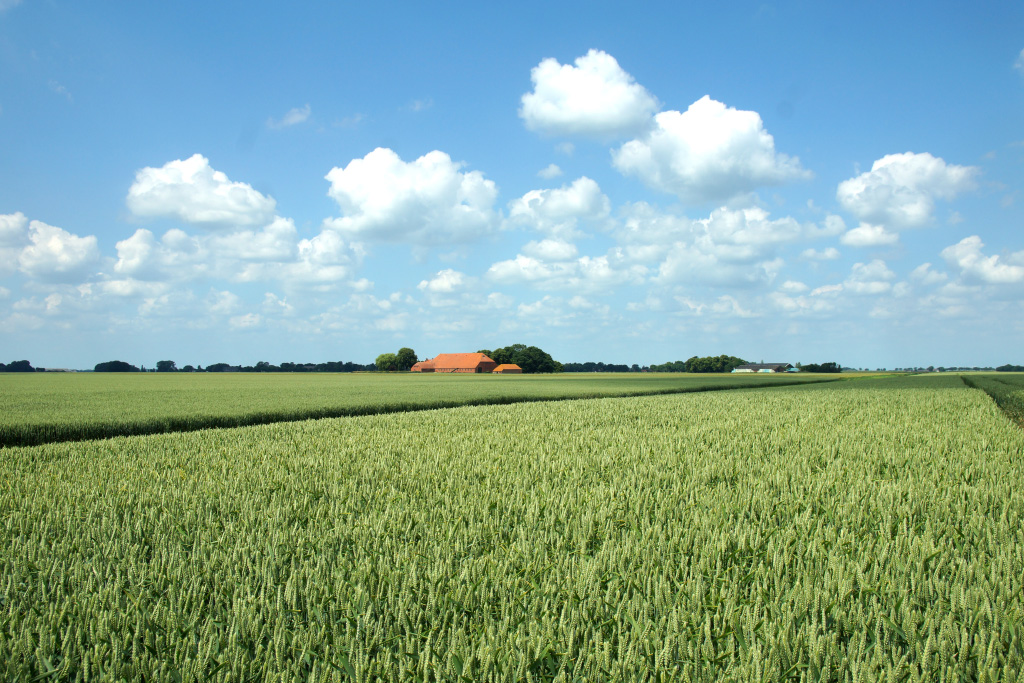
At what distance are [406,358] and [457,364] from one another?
548 inches

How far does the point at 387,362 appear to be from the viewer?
476 ft

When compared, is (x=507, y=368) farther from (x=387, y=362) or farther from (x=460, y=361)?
(x=387, y=362)

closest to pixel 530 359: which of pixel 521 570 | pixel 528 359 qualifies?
pixel 528 359

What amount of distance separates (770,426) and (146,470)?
→ 1091 cm

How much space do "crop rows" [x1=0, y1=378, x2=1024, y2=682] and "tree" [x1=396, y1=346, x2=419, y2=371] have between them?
13960 centimetres

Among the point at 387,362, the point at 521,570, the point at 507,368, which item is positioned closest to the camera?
the point at 521,570

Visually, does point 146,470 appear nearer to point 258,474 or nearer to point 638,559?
point 258,474

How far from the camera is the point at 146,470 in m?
7.28

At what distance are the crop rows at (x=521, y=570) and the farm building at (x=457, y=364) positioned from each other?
5173 inches

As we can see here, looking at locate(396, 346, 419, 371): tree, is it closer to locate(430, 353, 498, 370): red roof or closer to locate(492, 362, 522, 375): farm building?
locate(430, 353, 498, 370): red roof

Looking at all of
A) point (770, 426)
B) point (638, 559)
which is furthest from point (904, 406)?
point (638, 559)

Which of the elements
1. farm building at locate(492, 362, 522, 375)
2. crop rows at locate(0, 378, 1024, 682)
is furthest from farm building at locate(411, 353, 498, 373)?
crop rows at locate(0, 378, 1024, 682)

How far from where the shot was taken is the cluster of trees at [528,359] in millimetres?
136000

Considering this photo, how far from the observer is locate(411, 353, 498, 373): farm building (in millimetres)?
139125
